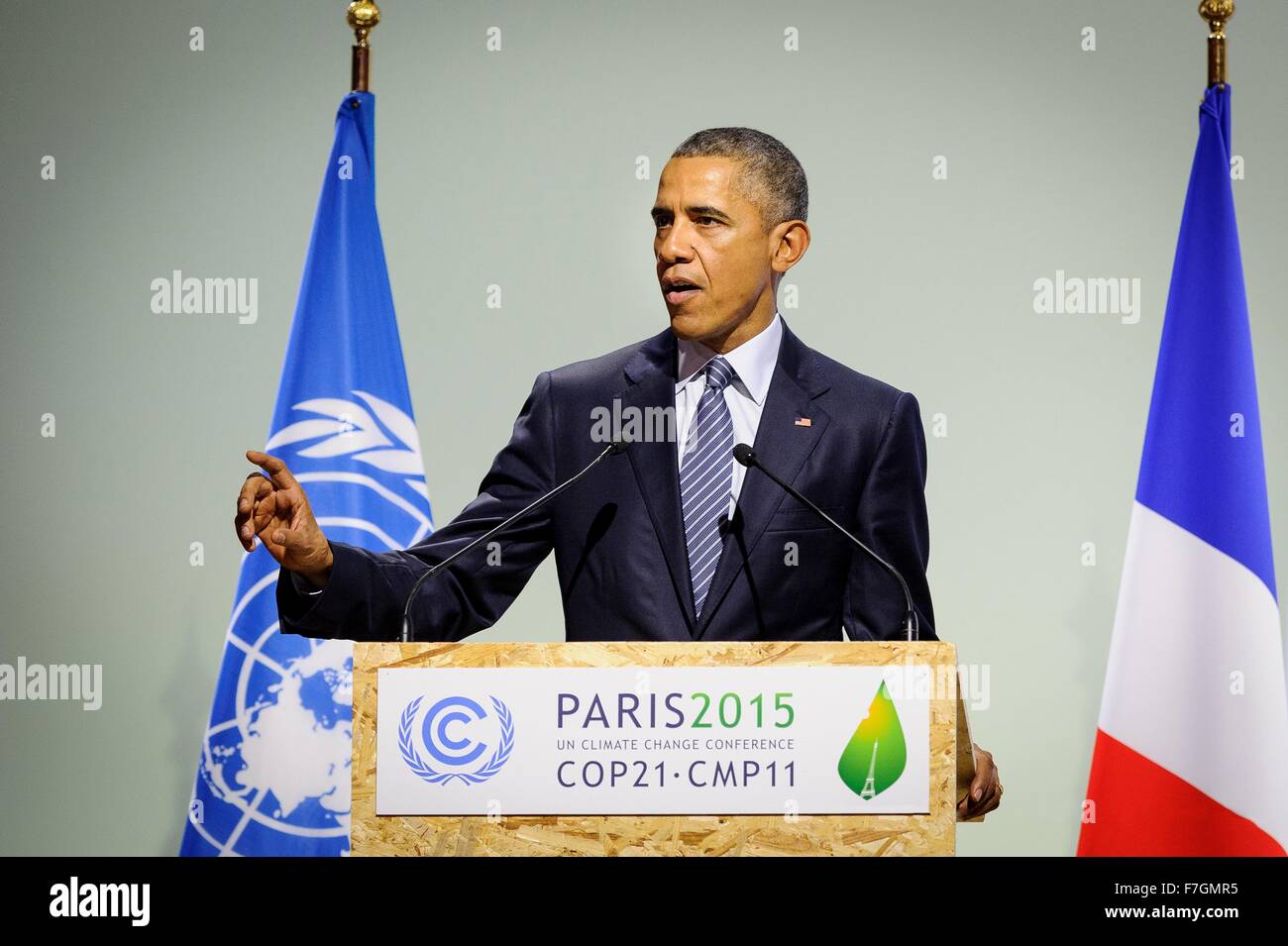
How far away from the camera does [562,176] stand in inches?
150

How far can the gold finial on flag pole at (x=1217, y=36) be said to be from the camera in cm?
335

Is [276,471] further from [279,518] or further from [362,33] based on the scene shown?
[362,33]

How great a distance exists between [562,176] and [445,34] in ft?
1.82

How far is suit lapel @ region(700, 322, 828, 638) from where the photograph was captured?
2238 mm

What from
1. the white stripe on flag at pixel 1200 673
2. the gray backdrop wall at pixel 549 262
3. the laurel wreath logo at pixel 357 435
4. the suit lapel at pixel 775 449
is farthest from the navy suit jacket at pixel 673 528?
the gray backdrop wall at pixel 549 262

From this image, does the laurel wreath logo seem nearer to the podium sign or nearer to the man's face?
the man's face

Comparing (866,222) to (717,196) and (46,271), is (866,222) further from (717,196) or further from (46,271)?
(46,271)

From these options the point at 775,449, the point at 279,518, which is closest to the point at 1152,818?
the point at 775,449

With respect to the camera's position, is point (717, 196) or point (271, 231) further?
point (271, 231)

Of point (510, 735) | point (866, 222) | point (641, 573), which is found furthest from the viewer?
point (866, 222)

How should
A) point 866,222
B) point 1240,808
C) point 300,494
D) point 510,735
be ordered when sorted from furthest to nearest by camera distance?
point 866,222 < point 1240,808 < point 300,494 < point 510,735

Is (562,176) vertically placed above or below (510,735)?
above

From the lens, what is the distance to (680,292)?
93.1 inches
